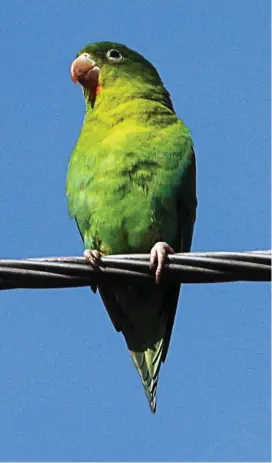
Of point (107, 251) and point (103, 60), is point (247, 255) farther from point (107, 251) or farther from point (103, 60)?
point (103, 60)

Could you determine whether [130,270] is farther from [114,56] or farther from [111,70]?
[114,56]

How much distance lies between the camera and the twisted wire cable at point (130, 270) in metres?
3.36

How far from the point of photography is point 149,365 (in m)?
5.26

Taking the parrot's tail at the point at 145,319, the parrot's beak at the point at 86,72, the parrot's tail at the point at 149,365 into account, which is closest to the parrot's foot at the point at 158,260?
the parrot's tail at the point at 145,319

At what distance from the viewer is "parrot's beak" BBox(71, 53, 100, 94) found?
6641 mm

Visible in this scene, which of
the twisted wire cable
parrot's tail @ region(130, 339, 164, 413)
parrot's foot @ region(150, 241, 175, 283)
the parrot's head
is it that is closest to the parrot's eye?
the parrot's head

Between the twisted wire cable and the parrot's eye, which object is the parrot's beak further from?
the twisted wire cable

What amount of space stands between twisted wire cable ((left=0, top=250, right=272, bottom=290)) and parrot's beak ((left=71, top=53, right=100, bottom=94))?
10.7 feet

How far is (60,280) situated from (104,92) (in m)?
3.20

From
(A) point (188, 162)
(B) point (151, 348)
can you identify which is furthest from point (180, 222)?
(B) point (151, 348)

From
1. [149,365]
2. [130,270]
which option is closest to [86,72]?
[149,365]

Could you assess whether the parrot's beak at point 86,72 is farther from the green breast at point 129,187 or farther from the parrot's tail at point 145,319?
the parrot's tail at point 145,319

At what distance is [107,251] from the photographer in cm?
531

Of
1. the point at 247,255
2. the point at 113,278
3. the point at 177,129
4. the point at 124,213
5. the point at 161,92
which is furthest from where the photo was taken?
the point at 161,92
